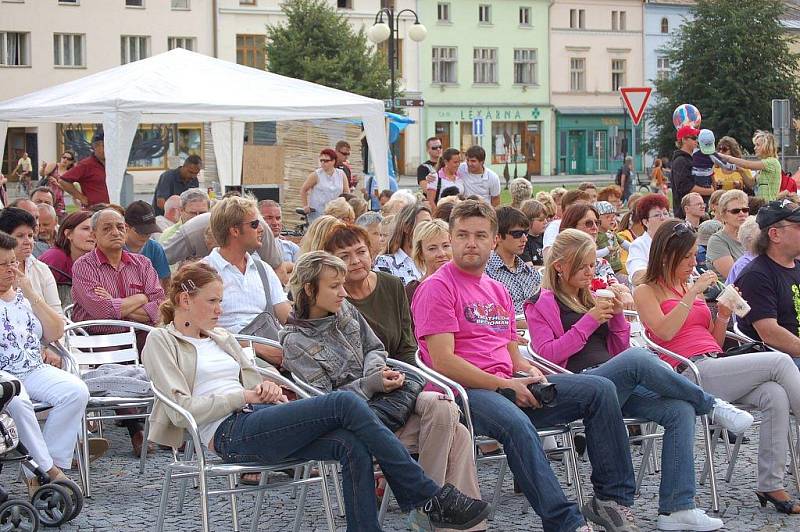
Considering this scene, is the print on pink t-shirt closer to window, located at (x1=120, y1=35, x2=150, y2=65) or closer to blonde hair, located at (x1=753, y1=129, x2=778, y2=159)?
blonde hair, located at (x1=753, y1=129, x2=778, y2=159)

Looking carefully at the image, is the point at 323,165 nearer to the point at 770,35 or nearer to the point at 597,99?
the point at 770,35

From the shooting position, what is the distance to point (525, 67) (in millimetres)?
67625

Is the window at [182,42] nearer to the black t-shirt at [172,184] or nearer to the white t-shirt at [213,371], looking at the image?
the black t-shirt at [172,184]

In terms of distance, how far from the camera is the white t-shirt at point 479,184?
1553cm

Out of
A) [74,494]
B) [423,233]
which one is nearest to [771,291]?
[423,233]

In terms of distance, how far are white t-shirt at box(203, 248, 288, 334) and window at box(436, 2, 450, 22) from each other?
57.8 m

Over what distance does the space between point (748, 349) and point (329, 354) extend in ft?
7.92

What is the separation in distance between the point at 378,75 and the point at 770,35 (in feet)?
50.9

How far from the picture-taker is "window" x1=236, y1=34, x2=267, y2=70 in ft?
187

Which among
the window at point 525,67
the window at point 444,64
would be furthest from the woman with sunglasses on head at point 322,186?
the window at point 525,67

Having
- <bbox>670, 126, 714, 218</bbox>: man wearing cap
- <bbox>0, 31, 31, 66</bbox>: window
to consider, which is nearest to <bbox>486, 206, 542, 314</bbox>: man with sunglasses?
<bbox>670, 126, 714, 218</bbox>: man wearing cap

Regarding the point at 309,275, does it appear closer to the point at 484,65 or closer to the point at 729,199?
the point at 729,199

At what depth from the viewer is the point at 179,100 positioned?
14.7 metres

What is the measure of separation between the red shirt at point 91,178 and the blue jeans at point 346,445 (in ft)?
36.2
